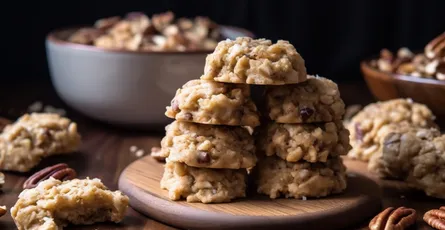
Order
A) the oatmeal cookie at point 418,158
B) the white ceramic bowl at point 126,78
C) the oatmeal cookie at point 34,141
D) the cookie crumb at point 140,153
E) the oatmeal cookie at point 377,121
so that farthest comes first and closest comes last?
the white ceramic bowl at point 126,78 < the cookie crumb at point 140,153 < the oatmeal cookie at point 377,121 < the oatmeal cookie at point 34,141 < the oatmeal cookie at point 418,158

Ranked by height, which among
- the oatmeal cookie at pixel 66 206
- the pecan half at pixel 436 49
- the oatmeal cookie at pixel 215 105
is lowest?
the oatmeal cookie at pixel 66 206

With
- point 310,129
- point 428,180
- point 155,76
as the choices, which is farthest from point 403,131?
point 155,76

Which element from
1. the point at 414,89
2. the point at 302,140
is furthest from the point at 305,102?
the point at 414,89

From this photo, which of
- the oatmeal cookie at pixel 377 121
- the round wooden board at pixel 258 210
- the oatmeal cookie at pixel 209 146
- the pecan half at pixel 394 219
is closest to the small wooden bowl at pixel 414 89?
the oatmeal cookie at pixel 377 121

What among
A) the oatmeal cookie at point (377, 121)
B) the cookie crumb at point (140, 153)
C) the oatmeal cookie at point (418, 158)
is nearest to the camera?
the oatmeal cookie at point (418, 158)

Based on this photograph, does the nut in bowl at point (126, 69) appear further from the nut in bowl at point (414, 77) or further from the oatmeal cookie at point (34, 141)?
the nut in bowl at point (414, 77)

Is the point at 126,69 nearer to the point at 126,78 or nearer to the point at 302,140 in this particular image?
the point at 126,78

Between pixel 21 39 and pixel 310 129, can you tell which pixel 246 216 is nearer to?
pixel 310 129
